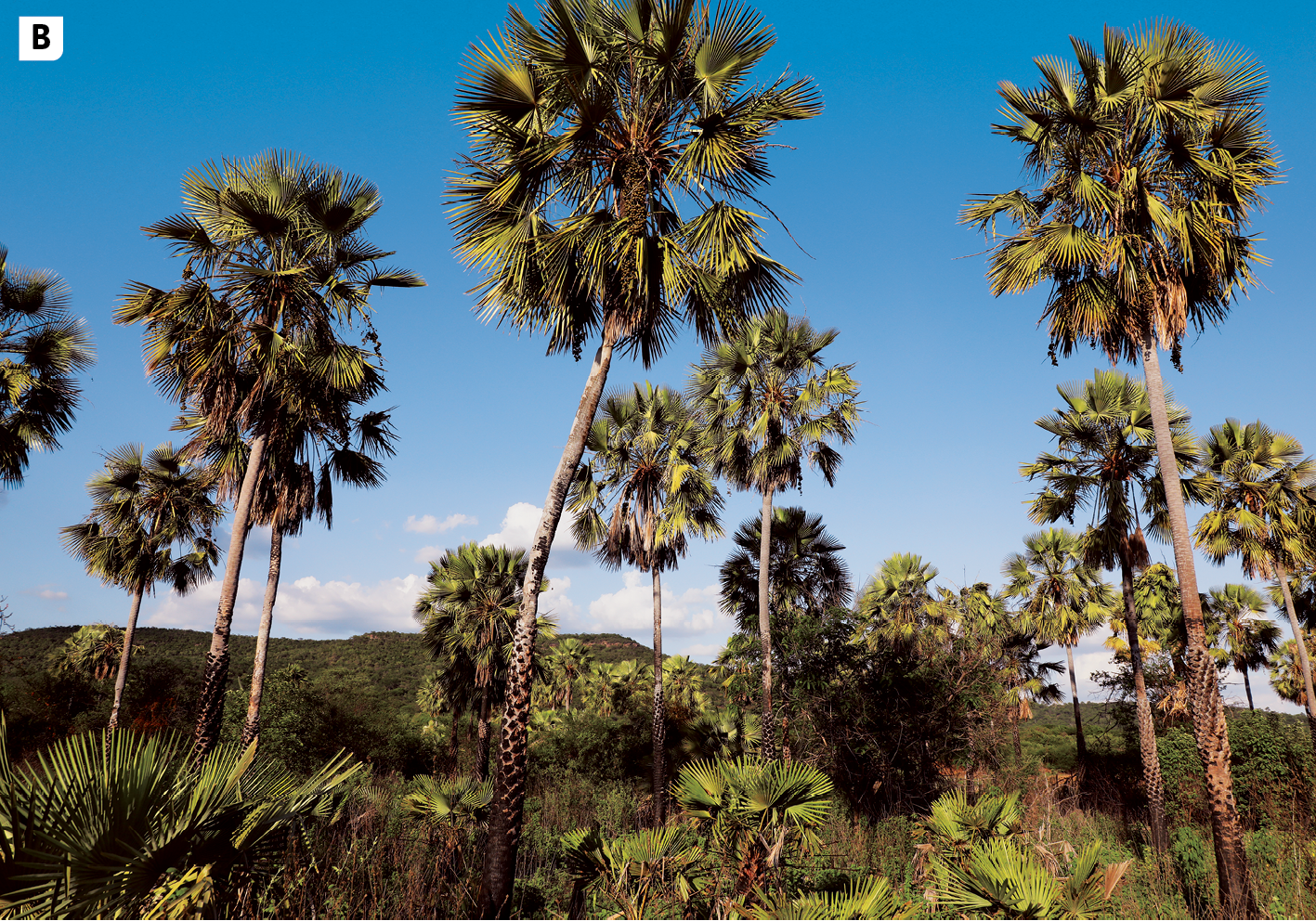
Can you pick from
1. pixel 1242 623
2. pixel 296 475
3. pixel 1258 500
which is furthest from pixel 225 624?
pixel 1242 623

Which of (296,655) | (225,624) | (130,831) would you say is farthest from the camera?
(296,655)

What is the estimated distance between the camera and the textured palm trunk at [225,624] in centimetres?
978

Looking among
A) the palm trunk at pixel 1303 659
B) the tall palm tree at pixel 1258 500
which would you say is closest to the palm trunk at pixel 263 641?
the tall palm tree at pixel 1258 500

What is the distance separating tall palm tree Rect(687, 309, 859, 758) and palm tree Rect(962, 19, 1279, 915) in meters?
6.75

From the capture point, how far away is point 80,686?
28.5m

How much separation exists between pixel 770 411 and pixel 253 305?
12000 mm

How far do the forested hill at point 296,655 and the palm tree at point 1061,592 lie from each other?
682 inches

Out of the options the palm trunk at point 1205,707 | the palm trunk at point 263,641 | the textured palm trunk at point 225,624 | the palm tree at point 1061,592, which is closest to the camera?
the palm trunk at point 1205,707

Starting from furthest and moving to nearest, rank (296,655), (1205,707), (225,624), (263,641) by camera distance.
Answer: (296,655)
(263,641)
(225,624)
(1205,707)

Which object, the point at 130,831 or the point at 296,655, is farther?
the point at 296,655

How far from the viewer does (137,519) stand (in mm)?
19219

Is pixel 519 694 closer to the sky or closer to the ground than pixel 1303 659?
closer to the ground

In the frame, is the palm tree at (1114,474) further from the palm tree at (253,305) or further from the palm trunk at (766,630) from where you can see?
the palm tree at (253,305)

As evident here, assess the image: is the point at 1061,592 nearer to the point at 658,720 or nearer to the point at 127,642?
the point at 658,720
